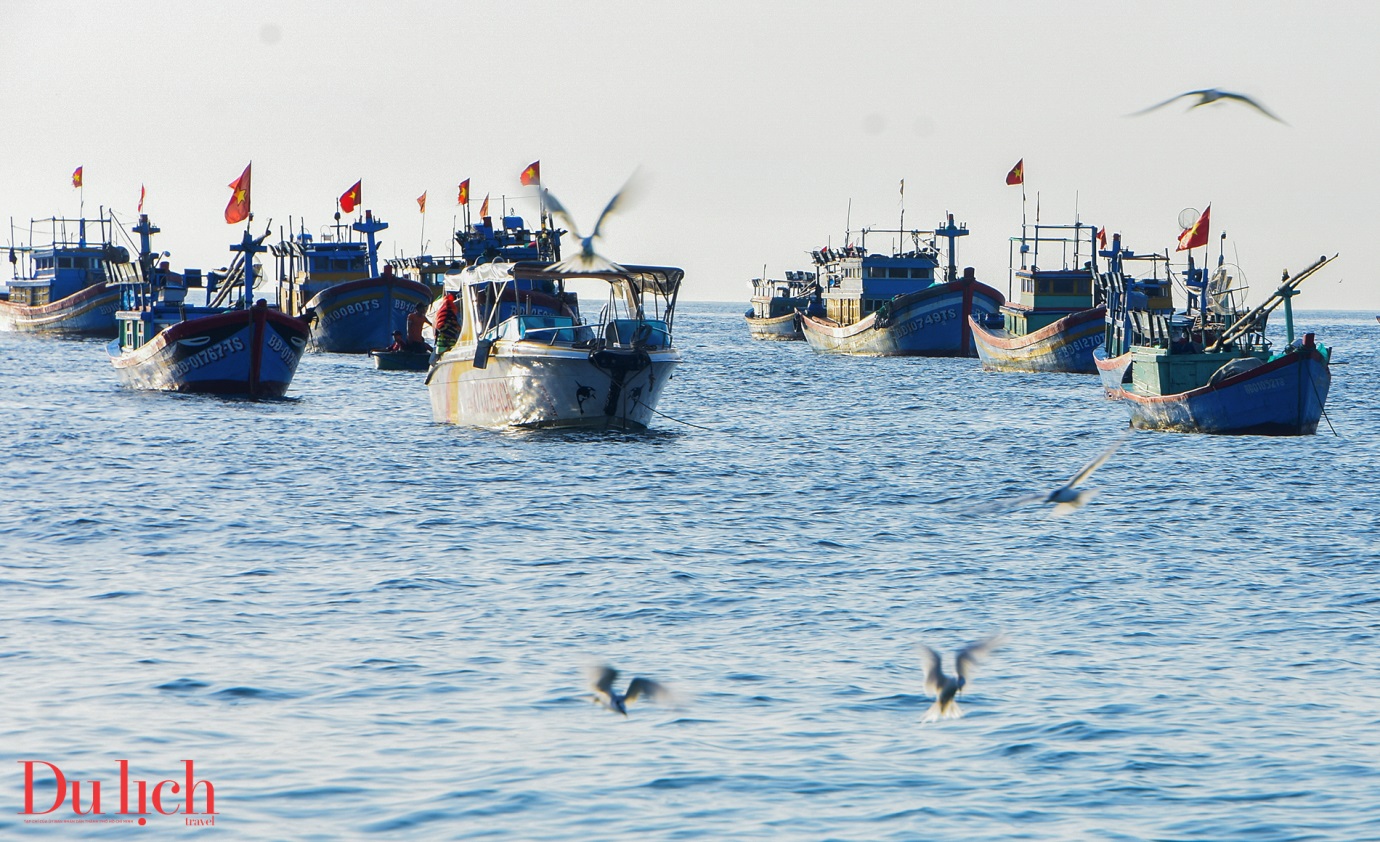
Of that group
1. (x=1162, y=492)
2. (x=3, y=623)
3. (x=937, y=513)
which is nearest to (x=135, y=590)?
(x=3, y=623)

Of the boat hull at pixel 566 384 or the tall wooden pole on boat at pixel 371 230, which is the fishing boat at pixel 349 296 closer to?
the tall wooden pole on boat at pixel 371 230

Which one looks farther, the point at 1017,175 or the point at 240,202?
the point at 1017,175

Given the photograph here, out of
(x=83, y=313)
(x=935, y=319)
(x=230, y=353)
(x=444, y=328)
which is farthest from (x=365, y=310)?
(x=444, y=328)

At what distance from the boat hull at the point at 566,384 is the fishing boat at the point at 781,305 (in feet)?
266

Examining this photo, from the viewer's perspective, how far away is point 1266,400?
117ft

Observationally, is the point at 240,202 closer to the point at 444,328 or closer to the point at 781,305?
the point at 444,328

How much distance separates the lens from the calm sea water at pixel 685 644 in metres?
10.6

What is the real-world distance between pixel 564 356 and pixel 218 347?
674 inches

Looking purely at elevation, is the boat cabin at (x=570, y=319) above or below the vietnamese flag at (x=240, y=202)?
below

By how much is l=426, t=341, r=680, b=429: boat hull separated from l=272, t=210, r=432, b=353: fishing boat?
125 ft

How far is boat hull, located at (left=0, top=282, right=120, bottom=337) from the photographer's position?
287 ft

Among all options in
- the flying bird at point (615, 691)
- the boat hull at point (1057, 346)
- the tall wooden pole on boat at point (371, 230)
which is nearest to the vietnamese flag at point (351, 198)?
the tall wooden pole on boat at point (371, 230)

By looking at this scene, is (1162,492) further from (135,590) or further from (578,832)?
(578,832)

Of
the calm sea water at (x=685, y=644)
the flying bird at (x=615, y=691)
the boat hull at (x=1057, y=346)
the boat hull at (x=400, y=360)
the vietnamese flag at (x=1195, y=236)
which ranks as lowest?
the calm sea water at (x=685, y=644)
